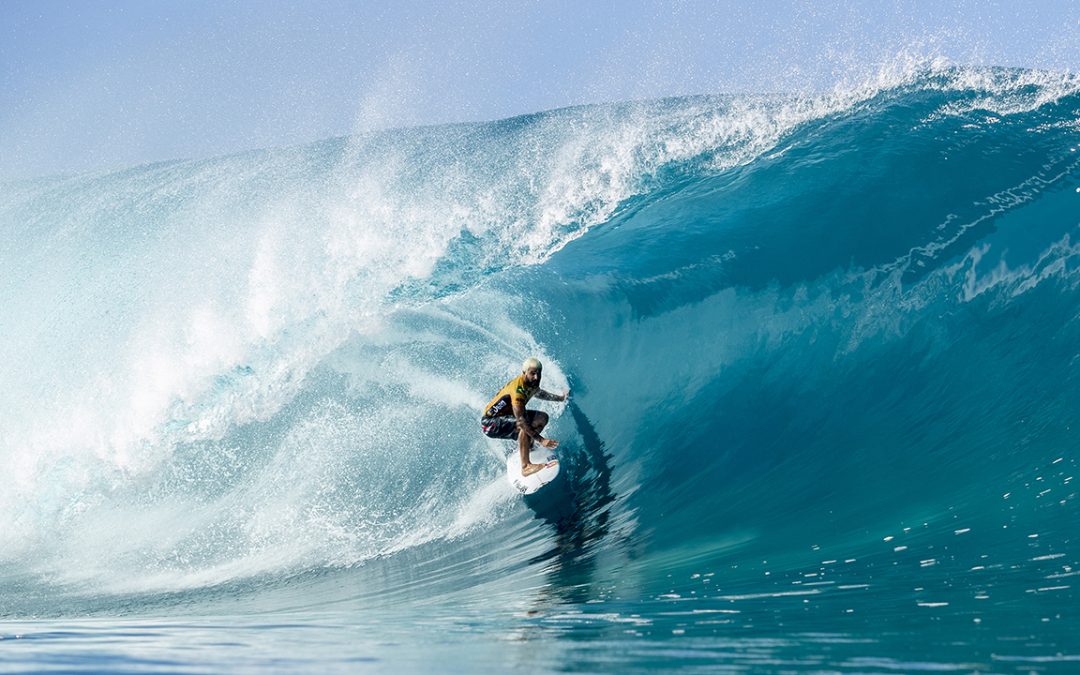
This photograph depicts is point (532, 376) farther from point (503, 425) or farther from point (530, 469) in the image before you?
point (530, 469)

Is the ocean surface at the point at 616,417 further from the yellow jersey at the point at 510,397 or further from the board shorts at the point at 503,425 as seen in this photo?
the yellow jersey at the point at 510,397

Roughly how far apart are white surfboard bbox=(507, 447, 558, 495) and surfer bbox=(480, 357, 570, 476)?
6 centimetres

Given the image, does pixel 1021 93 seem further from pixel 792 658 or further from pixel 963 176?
pixel 792 658

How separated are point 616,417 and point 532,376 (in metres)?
2.02

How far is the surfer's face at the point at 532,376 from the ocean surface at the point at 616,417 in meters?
1.19

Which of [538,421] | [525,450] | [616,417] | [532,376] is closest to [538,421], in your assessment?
[538,421]

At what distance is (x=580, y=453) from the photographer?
7.93 meters

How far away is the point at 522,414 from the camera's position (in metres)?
6.63

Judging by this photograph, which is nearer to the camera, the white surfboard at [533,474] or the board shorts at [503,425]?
the board shorts at [503,425]

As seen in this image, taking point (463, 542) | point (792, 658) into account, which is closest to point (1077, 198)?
Result: point (463, 542)

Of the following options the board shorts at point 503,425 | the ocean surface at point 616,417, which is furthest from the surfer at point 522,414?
the ocean surface at point 616,417

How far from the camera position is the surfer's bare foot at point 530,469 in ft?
22.9

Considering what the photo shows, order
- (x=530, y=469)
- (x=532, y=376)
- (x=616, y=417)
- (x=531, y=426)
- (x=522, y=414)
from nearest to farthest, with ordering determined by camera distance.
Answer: (x=532, y=376)
(x=522, y=414)
(x=531, y=426)
(x=530, y=469)
(x=616, y=417)

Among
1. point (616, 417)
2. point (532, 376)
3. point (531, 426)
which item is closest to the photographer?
point (532, 376)
